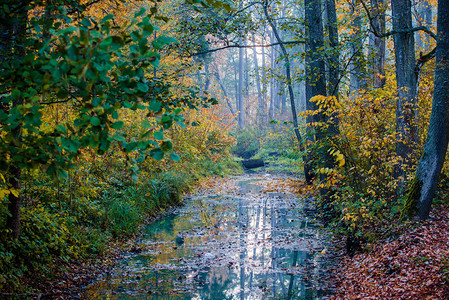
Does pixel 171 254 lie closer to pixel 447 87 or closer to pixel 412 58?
pixel 447 87

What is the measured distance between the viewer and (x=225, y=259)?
6574mm

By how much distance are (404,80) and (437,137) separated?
6.69 ft

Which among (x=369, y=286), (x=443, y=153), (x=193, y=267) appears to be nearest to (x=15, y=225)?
(x=193, y=267)

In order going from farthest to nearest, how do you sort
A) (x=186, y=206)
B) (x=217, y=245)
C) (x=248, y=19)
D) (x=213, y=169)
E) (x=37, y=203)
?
(x=213, y=169)
(x=186, y=206)
(x=248, y=19)
(x=217, y=245)
(x=37, y=203)

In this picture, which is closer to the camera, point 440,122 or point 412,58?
point 440,122

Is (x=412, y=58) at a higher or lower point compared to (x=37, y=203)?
higher

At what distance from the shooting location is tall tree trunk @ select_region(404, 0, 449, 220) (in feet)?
16.8

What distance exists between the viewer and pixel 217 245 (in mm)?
7402

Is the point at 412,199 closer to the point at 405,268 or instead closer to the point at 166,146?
the point at 405,268

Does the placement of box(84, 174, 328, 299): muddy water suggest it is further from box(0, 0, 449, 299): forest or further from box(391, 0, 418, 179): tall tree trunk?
box(391, 0, 418, 179): tall tree trunk

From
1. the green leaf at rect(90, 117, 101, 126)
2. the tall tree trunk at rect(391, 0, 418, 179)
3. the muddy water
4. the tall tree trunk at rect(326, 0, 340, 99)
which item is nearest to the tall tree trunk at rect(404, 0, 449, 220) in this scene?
the tall tree trunk at rect(391, 0, 418, 179)

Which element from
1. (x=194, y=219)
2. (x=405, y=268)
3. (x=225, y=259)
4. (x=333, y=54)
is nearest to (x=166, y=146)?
(x=405, y=268)

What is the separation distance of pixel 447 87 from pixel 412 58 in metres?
1.91

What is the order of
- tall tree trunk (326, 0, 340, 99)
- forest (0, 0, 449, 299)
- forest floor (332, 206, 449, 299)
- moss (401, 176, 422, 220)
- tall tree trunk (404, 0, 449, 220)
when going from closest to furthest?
1. forest (0, 0, 449, 299)
2. forest floor (332, 206, 449, 299)
3. tall tree trunk (404, 0, 449, 220)
4. moss (401, 176, 422, 220)
5. tall tree trunk (326, 0, 340, 99)
